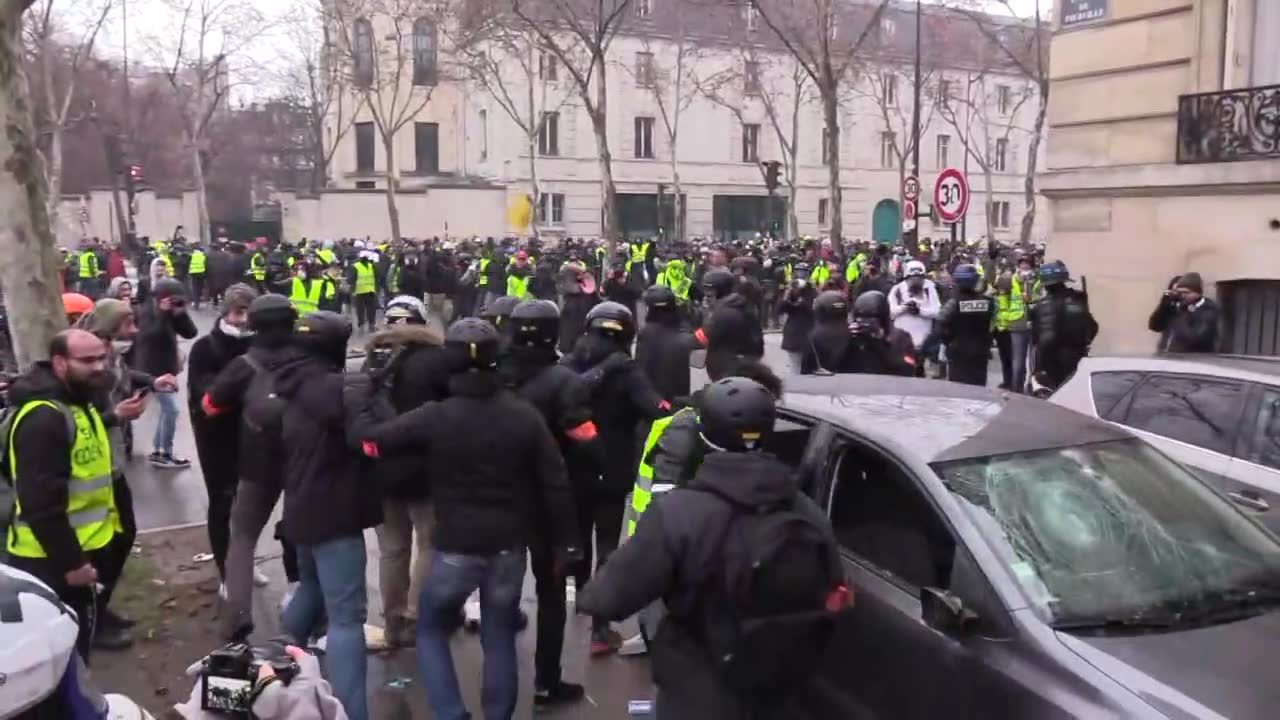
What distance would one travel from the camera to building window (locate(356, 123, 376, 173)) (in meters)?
A: 50.6

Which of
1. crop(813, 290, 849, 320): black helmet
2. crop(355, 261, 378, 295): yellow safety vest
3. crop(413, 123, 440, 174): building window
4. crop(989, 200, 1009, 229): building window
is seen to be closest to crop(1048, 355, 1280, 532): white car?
crop(813, 290, 849, 320): black helmet

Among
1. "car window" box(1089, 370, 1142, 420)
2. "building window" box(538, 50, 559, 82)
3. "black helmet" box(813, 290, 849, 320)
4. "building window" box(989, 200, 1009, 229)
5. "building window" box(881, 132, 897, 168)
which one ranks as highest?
"building window" box(538, 50, 559, 82)

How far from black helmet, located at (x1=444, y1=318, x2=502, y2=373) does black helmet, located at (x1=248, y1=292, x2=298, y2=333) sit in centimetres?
139

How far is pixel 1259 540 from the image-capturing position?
3994 millimetres

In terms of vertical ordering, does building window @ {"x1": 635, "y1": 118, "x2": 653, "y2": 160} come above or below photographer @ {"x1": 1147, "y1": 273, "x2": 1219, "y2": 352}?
above

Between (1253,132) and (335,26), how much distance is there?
35522 millimetres

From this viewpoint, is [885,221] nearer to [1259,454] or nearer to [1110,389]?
[1110,389]

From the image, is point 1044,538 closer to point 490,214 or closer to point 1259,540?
point 1259,540

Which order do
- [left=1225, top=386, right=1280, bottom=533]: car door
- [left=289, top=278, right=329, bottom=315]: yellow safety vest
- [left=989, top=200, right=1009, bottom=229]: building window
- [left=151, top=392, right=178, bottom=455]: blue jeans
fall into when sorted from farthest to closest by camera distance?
[left=989, top=200, right=1009, bottom=229]: building window, [left=289, top=278, right=329, bottom=315]: yellow safety vest, [left=151, top=392, right=178, bottom=455]: blue jeans, [left=1225, top=386, right=1280, bottom=533]: car door

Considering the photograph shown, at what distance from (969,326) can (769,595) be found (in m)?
7.82

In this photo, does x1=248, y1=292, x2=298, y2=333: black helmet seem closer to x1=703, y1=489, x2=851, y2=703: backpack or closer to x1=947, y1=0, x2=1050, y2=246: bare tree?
x1=703, y1=489, x2=851, y2=703: backpack

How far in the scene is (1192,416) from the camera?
5.86 metres

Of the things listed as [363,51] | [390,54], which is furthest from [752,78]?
[363,51]

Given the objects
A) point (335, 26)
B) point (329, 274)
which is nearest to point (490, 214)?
point (335, 26)
